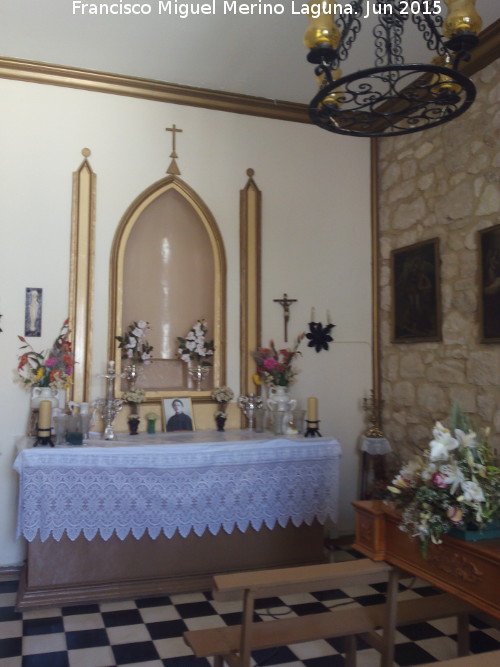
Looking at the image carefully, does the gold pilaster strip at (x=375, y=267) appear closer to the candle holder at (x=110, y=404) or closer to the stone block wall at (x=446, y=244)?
the stone block wall at (x=446, y=244)

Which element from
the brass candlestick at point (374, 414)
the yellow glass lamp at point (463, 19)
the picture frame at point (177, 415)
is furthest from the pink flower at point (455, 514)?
the brass candlestick at point (374, 414)

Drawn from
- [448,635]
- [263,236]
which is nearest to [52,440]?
[263,236]

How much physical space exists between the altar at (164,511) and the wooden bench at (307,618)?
1.40 metres

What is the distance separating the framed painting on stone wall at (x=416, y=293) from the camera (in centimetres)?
443

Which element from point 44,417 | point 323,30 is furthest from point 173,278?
point 323,30

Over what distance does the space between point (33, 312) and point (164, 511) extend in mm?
1673

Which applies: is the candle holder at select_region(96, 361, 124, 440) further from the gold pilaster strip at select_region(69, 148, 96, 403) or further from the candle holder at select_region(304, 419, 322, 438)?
the candle holder at select_region(304, 419, 322, 438)

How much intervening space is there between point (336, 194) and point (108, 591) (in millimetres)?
3479

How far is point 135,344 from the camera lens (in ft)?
14.8

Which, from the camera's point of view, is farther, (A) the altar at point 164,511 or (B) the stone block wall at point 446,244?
(B) the stone block wall at point 446,244

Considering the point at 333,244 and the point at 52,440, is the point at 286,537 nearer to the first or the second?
the point at 52,440

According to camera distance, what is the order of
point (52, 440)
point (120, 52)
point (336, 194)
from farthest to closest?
point (336, 194)
point (120, 52)
point (52, 440)

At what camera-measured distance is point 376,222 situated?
521cm

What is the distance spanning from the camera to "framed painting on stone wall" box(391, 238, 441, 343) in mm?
4430
